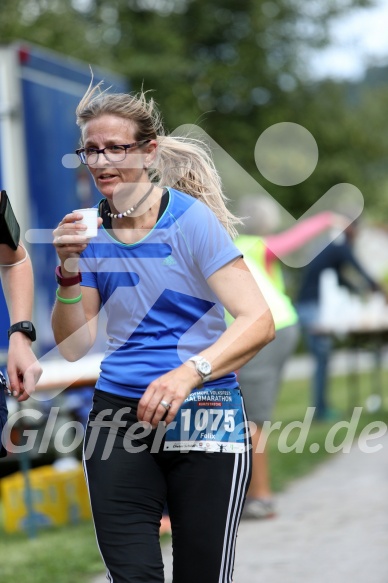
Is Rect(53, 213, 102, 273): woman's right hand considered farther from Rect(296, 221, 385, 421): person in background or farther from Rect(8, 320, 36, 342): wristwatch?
Rect(296, 221, 385, 421): person in background

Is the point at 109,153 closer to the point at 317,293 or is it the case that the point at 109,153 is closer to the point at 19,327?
the point at 19,327

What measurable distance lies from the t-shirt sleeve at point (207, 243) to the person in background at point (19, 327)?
2.14 feet

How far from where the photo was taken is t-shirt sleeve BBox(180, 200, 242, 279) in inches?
130

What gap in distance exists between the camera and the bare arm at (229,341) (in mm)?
3051

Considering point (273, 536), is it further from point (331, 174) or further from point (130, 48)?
point (331, 174)

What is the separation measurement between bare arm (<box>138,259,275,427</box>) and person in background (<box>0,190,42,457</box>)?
24.0 inches

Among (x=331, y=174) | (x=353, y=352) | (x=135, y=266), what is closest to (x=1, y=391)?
(x=135, y=266)

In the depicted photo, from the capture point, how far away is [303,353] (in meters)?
28.7

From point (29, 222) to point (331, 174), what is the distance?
77.6ft

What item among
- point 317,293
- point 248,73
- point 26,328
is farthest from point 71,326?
point 248,73

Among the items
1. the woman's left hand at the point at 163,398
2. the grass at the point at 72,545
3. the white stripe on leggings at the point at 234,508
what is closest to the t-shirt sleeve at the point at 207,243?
the woman's left hand at the point at 163,398

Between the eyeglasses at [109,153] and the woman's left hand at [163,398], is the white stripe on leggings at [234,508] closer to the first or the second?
the woman's left hand at [163,398]

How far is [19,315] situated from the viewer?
12.1 feet

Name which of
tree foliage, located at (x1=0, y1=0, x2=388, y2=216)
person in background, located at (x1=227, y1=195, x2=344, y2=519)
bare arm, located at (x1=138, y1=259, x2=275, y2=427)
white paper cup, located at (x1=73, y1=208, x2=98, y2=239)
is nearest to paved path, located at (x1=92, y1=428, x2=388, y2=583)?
person in background, located at (x1=227, y1=195, x2=344, y2=519)
